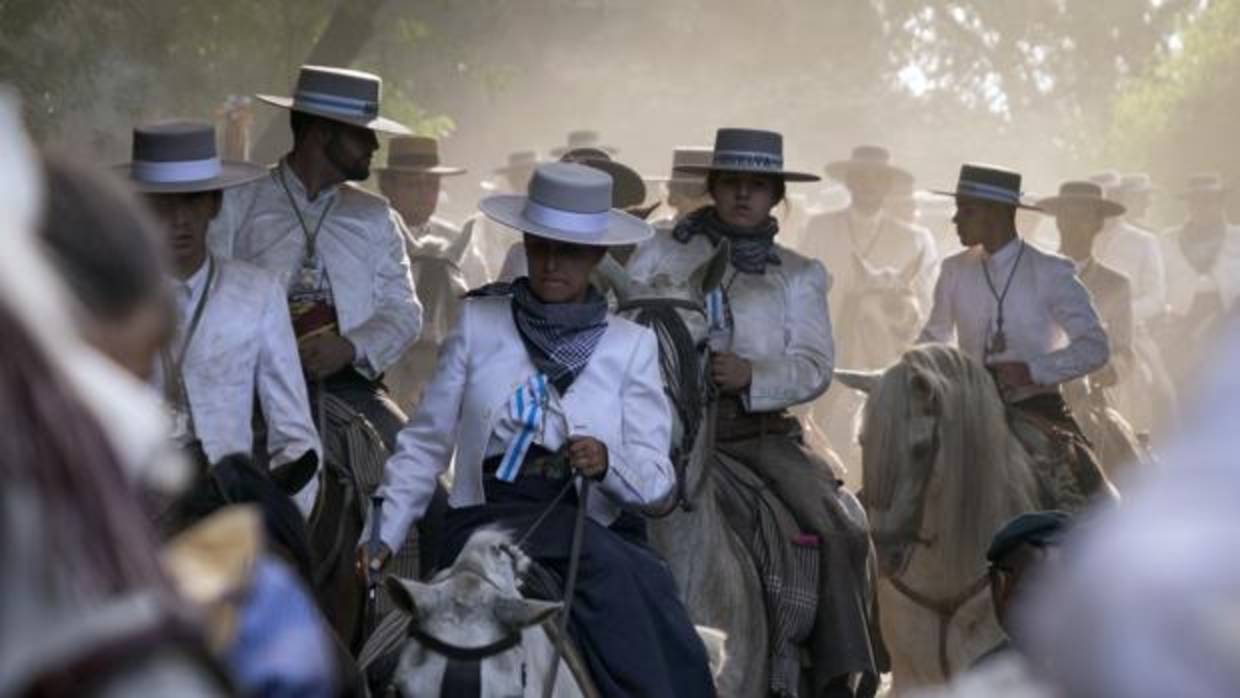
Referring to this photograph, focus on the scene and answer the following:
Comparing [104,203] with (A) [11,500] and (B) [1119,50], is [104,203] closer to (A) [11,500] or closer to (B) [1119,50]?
(A) [11,500]

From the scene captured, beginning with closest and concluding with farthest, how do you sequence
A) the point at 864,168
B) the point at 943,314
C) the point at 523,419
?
the point at 523,419, the point at 943,314, the point at 864,168

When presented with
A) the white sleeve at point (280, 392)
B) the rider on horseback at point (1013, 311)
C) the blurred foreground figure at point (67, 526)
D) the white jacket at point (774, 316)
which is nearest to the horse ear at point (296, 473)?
the white sleeve at point (280, 392)

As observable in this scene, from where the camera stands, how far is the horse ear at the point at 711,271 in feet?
29.3

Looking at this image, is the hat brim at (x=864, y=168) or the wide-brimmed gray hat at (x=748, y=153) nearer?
the wide-brimmed gray hat at (x=748, y=153)

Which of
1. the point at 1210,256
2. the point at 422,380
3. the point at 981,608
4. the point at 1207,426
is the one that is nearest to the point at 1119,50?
the point at 1210,256

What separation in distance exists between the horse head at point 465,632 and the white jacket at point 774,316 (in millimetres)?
3321

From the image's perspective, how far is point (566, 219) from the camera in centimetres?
770

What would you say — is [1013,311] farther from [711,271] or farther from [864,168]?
[864,168]

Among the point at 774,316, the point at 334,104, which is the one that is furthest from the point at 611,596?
the point at 334,104

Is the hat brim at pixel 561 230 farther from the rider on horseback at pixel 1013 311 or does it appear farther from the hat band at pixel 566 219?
the rider on horseback at pixel 1013 311

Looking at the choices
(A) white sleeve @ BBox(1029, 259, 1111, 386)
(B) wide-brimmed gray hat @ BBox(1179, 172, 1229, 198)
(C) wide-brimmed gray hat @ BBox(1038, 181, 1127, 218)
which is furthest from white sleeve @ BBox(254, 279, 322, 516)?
(B) wide-brimmed gray hat @ BBox(1179, 172, 1229, 198)

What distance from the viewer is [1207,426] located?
6.42ft

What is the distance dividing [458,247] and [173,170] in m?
7.89

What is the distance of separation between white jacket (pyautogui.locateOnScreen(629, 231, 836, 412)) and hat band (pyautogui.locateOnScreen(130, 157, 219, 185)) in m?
1.86
